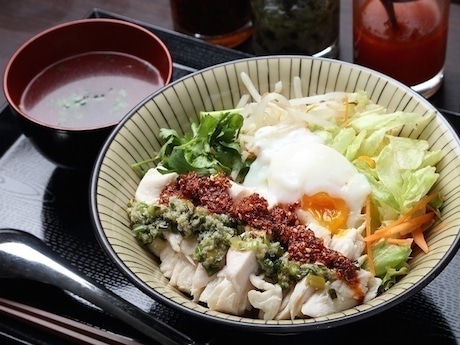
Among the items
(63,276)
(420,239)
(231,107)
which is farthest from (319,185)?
(63,276)

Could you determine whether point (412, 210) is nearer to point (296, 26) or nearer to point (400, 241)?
point (400, 241)

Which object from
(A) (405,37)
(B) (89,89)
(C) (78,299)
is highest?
(A) (405,37)

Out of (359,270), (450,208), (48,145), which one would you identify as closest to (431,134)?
(450,208)

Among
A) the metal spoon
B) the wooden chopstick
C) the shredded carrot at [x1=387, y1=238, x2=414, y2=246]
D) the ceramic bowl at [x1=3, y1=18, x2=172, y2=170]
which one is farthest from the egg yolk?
the ceramic bowl at [x1=3, y1=18, x2=172, y2=170]

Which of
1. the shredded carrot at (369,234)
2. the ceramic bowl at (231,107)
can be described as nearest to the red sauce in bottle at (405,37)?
the ceramic bowl at (231,107)

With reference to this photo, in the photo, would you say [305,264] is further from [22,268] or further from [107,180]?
[22,268]
